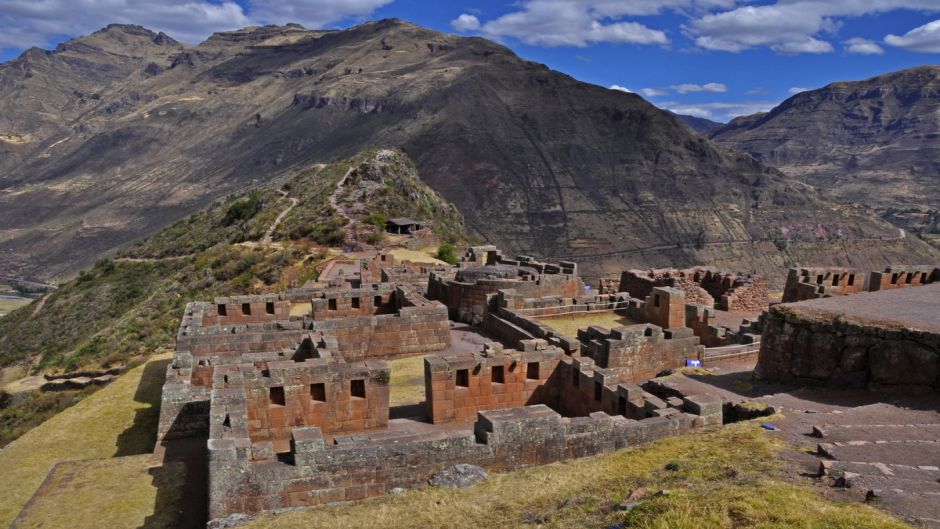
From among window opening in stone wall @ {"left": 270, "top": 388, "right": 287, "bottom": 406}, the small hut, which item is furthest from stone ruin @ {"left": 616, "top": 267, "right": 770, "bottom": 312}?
the small hut

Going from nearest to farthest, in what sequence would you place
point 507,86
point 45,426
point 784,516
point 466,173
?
point 784,516 < point 45,426 < point 466,173 < point 507,86

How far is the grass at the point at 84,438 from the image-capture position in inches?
604

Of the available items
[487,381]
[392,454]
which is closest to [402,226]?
[487,381]

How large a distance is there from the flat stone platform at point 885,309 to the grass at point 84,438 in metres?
17.4

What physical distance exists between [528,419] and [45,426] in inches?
587

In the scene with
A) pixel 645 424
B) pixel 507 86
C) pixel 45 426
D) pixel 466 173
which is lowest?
pixel 45 426

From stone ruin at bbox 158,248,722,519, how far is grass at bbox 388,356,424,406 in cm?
82

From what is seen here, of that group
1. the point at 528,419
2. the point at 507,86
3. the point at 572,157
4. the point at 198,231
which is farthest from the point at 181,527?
the point at 507,86

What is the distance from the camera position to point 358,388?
583 inches

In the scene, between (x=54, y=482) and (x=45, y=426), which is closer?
(x=54, y=482)

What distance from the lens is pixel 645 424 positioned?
1277 cm

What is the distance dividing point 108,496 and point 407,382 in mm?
8270

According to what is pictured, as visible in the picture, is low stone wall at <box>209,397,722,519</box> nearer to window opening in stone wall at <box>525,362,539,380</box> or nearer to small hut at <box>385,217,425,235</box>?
window opening in stone wall at <box>525,362,539,380</box>

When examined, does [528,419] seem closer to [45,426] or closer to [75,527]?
[75,527]
